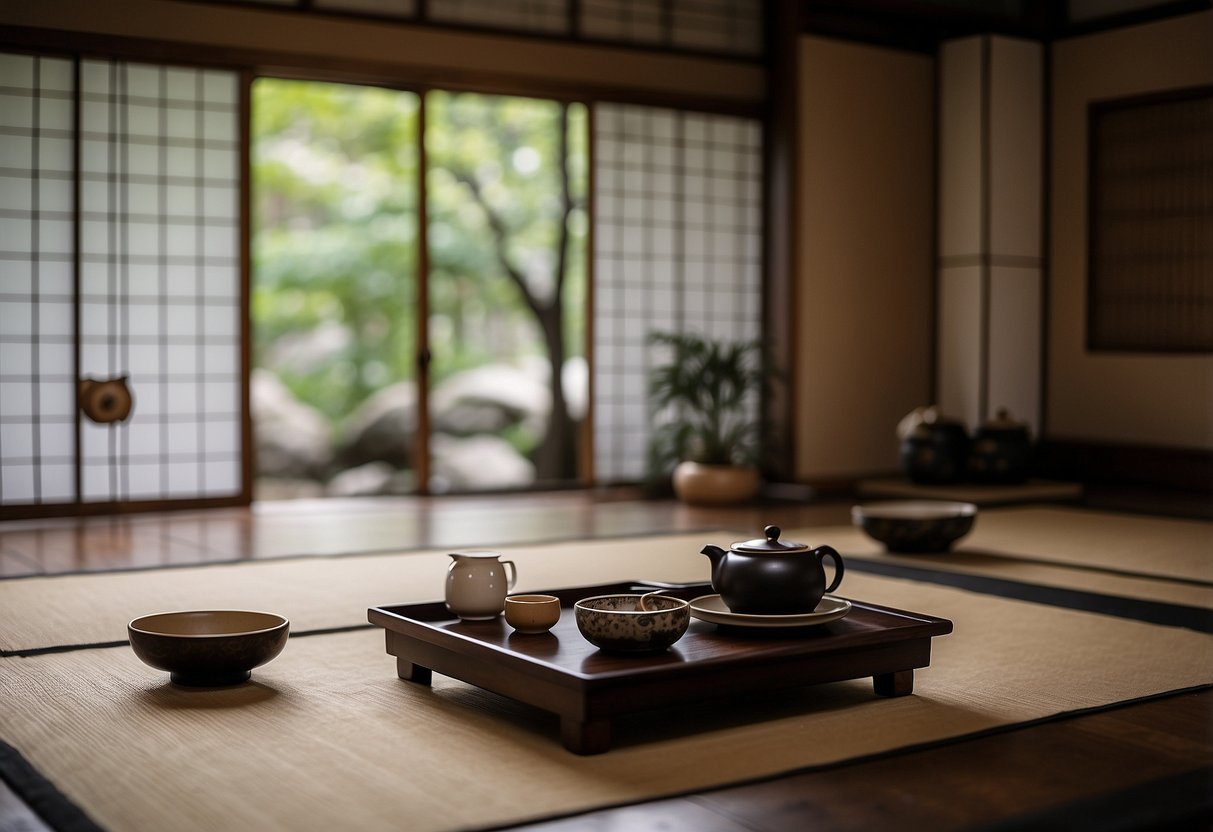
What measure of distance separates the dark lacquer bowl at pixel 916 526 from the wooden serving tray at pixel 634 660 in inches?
70.8

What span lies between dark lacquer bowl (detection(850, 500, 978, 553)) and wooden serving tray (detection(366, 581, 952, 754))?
70.8 inches

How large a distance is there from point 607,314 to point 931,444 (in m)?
1.84

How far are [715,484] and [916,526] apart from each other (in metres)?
2.11

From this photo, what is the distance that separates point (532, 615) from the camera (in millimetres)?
2588

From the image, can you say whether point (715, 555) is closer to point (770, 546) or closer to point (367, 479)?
point (770, 546)

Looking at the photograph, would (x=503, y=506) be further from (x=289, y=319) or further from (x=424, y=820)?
(x=289, y=319)

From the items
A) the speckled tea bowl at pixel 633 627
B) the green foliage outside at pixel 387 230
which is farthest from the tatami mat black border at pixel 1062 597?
the green foliage outside at pixel 387 230

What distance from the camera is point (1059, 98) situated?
7754 mm

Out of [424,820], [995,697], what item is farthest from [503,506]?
[424,820]

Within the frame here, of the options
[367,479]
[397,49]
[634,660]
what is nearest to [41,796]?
[634,660]

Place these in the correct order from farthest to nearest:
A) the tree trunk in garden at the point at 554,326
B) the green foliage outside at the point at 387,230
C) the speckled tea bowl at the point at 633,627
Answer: the green foliage outside at the point at 387,230 < the tree trunk in garden at the point at 554,326 < the speckled tea bowl at the point at 633,627

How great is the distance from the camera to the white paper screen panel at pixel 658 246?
284 inches

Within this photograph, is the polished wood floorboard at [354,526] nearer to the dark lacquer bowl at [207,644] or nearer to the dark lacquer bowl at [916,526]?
the dark lacquer bowl at [916,526]

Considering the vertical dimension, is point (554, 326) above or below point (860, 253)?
below
